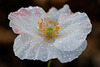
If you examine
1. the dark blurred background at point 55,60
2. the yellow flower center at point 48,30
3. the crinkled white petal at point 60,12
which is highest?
the crinkled white petal at point 60,12

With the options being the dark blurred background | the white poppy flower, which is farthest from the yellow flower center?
the dark blurred background

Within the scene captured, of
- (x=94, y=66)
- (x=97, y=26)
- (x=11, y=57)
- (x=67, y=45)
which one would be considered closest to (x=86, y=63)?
(x=94, y=66)

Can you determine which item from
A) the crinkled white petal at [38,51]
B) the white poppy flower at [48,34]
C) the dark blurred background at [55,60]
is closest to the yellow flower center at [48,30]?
the white poppy flower at [48,34]

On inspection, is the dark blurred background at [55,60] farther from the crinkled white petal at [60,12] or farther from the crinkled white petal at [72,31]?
the crinkled white petal at [72,31]

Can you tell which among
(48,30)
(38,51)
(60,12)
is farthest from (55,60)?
(38,51)

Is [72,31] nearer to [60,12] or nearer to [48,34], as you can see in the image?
[48,34]

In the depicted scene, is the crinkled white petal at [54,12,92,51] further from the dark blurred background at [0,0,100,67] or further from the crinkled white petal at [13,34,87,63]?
the dark blurred background at [0,0,100,67]

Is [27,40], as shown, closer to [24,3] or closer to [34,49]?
[34,49]
